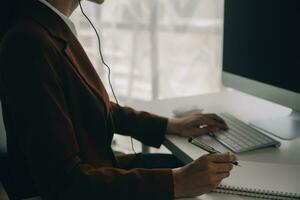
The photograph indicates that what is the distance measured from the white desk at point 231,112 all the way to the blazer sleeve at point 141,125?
0.16 ft

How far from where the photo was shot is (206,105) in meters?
1.54

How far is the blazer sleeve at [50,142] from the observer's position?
2.74 feet

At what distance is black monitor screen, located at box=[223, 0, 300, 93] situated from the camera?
3.77 ft

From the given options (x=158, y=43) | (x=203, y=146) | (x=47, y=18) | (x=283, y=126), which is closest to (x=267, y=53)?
(x=283, y=126)

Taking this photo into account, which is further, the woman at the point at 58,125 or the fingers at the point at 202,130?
A: the fingers at the point at 202,130

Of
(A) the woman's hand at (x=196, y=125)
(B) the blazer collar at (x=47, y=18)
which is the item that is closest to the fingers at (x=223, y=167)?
(A) the woman's hand at (x=196, y=125)

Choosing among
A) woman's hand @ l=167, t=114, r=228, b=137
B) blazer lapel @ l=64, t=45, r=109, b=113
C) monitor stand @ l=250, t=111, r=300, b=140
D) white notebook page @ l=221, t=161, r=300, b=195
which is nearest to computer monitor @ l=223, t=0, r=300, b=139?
monitor stand @ l=250, t=111, r=300, b=140

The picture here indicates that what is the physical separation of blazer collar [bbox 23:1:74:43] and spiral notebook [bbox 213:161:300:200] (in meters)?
0.54

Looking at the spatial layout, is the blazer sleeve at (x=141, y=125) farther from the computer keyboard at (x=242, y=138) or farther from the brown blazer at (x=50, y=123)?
the brown blazer at (x=50, y=123)

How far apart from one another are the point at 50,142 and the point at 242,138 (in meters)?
0.59

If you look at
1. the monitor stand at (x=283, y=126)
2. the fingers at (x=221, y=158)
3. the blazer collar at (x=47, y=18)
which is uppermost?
the blazer collar at (x=47, y=18)

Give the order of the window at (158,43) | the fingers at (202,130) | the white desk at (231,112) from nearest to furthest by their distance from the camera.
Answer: the white desk at (231,112) → the fingers at (202,130) → the window at (158,43)

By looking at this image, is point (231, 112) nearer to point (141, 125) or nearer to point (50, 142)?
point (141, 125)

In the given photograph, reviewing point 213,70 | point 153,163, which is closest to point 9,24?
point 153,163
